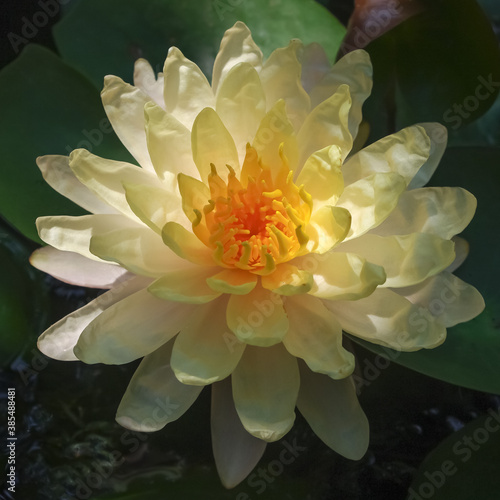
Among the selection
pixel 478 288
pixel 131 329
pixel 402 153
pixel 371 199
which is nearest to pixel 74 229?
pixel 131 329

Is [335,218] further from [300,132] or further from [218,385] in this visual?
[218,385]

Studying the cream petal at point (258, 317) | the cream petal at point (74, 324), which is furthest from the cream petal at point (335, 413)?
the cream petal at point (74, 324)

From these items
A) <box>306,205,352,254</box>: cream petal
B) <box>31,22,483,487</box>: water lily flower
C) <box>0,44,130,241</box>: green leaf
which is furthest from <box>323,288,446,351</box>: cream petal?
<box>0,44,130,241</box>: green leaf

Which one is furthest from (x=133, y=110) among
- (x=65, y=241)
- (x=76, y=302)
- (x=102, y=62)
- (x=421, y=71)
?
(x=421, y=71)

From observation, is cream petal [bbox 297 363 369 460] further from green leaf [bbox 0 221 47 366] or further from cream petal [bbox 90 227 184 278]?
green leaf [bbox 0 221 47 366]

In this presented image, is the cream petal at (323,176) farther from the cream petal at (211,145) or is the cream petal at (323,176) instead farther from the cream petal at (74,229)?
the cream petal at (74,229)

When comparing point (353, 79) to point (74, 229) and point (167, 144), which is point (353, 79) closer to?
point (167, 144)
